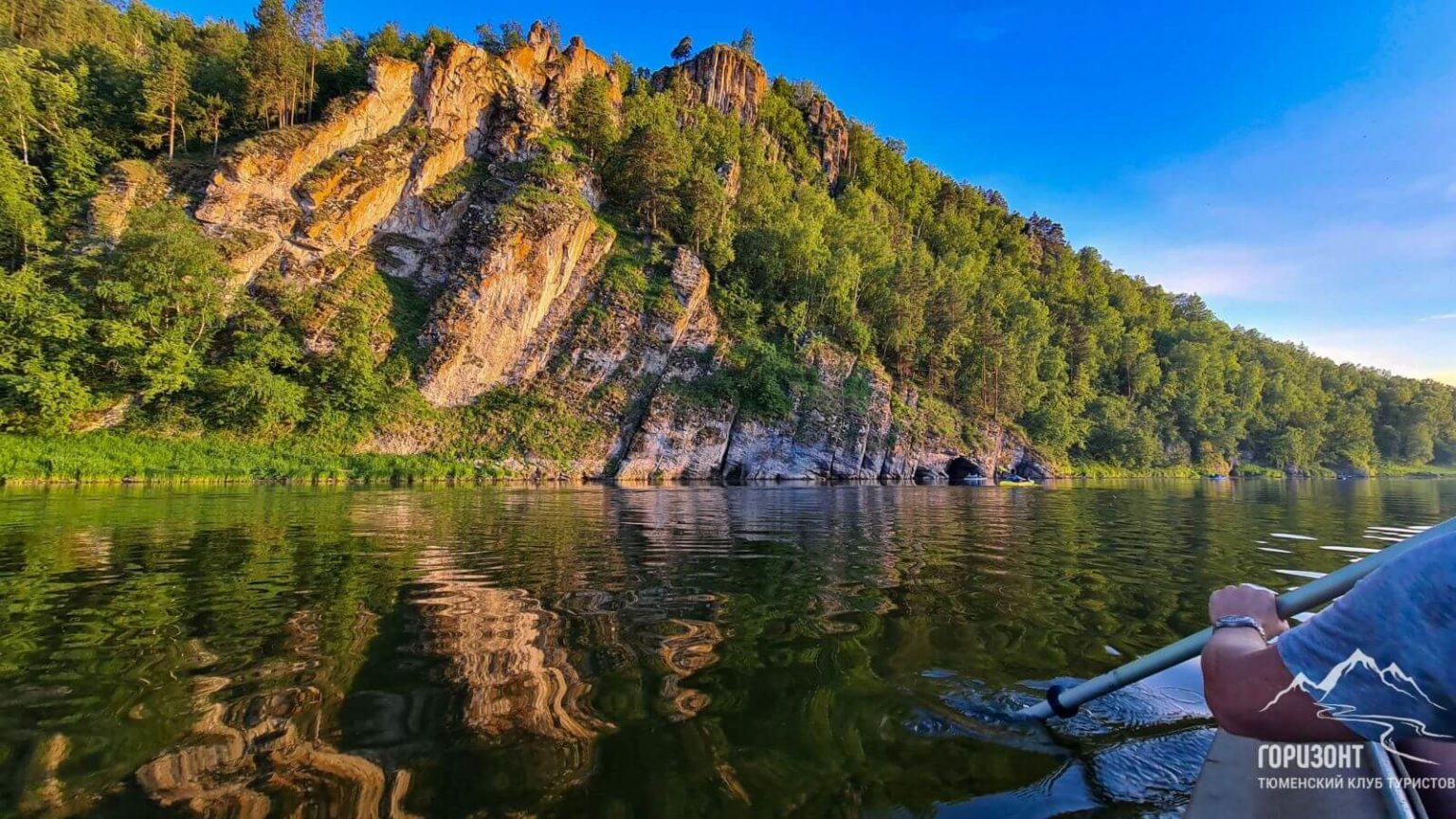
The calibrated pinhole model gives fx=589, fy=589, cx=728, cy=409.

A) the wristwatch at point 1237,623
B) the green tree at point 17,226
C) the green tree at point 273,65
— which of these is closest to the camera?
the wristwatch at point 1237,623

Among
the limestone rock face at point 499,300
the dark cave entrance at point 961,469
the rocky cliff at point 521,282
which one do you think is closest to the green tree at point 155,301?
the rocky cliff at point 521,282

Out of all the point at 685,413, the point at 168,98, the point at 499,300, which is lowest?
the point at 685,413

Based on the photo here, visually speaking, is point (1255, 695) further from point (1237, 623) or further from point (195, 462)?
point (195, 462)

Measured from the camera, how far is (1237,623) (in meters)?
2.19

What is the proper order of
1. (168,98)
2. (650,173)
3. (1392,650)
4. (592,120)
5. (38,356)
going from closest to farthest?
(1392,650)
(38,356)
(168,98)
(650,173)
(592,120)

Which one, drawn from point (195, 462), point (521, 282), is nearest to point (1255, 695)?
point (195, 462)

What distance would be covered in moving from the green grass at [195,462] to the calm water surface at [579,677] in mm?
18682

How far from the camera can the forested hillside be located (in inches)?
1190

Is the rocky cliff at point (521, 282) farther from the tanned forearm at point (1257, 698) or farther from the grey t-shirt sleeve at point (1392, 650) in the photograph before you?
the grey t-shirt sleeve at point (1392, 650)

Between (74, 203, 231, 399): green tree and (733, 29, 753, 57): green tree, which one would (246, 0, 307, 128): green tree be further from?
(733, 29, 753, 57): green tree

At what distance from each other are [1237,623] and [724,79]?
98129mm

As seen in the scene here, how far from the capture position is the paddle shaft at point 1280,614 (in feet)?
5.93

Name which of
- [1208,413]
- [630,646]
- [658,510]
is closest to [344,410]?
[658,510]

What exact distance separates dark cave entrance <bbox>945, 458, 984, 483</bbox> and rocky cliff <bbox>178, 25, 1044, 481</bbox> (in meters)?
0.19
